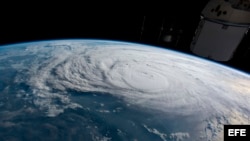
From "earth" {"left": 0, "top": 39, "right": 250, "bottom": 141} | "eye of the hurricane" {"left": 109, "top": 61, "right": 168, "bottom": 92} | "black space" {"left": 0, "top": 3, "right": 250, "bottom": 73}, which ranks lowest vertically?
"earth" {"left": 0, "top": 39, "right": 250, "bottom": 141}

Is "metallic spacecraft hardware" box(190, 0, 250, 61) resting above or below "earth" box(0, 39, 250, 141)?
above

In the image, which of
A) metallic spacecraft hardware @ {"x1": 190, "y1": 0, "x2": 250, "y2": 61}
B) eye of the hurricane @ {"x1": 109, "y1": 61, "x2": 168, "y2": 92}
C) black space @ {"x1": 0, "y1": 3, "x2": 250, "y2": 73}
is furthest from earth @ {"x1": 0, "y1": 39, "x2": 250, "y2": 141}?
metallic spacecraft hardware @ {"x1": 190, "y1": 0, "x2": 250, "y2": 61}

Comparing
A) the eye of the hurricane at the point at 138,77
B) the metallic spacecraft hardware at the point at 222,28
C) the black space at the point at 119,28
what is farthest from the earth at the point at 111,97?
the metallic spacecraft hardware at the point at 222,28

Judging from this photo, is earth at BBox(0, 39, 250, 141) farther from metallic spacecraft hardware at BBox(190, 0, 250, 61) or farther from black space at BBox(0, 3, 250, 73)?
metallic spacecraft hardware at BBox(190, 0, 250, 61)

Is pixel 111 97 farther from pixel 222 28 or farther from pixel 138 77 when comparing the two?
pixel 222 28

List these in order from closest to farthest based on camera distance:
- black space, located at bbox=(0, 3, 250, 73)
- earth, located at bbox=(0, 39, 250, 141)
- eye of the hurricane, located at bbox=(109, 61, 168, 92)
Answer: earth, located at bbox=(0, 39, 250, 141)
eye of the hurricane, located at bbox=(109, 61, 168, 92)
black space, located at bbox=(0, 3, 250, 73)

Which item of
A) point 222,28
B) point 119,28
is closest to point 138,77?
point 119,28
